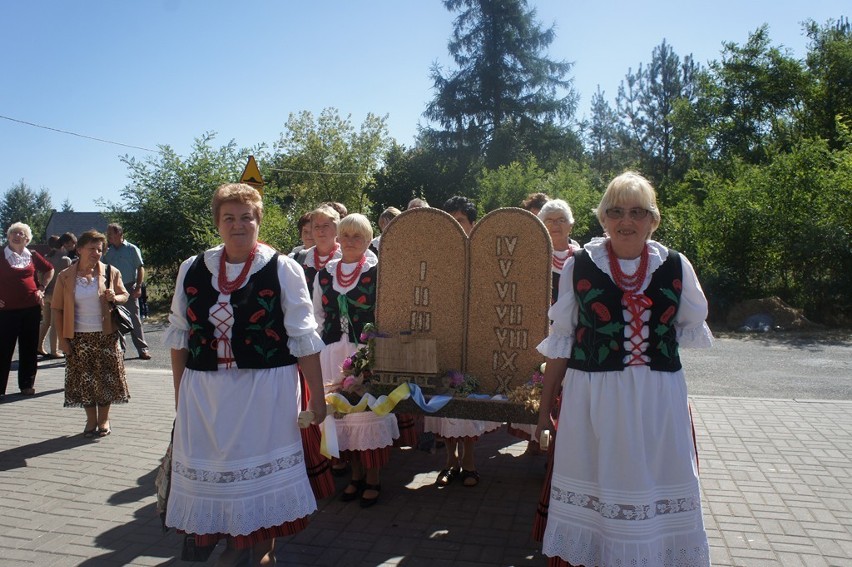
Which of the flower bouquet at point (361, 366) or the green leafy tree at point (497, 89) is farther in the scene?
the green leafy tree at point (497, 89)

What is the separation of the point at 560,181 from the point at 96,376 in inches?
817

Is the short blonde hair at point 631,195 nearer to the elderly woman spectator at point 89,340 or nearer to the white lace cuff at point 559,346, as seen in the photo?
the white lace cuff at point 559,346

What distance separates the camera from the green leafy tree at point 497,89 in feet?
117

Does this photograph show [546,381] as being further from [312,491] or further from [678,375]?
[312,491]

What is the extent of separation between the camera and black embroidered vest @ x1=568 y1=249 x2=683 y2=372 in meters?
3.14

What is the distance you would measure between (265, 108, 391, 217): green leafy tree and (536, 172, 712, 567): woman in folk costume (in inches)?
1348

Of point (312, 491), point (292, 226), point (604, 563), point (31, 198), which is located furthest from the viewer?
point (31, 198)

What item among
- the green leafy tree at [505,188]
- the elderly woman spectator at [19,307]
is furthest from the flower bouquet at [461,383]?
the green leafy tree at [505,188]

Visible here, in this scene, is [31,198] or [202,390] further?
[31,198]

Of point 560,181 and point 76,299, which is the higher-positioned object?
point 560,181

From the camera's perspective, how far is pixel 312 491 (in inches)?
141

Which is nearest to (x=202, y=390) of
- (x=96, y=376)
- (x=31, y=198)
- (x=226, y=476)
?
(x=226, y=476)

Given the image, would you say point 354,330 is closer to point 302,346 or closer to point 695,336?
point 302,346

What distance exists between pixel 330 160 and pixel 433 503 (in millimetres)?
34620
